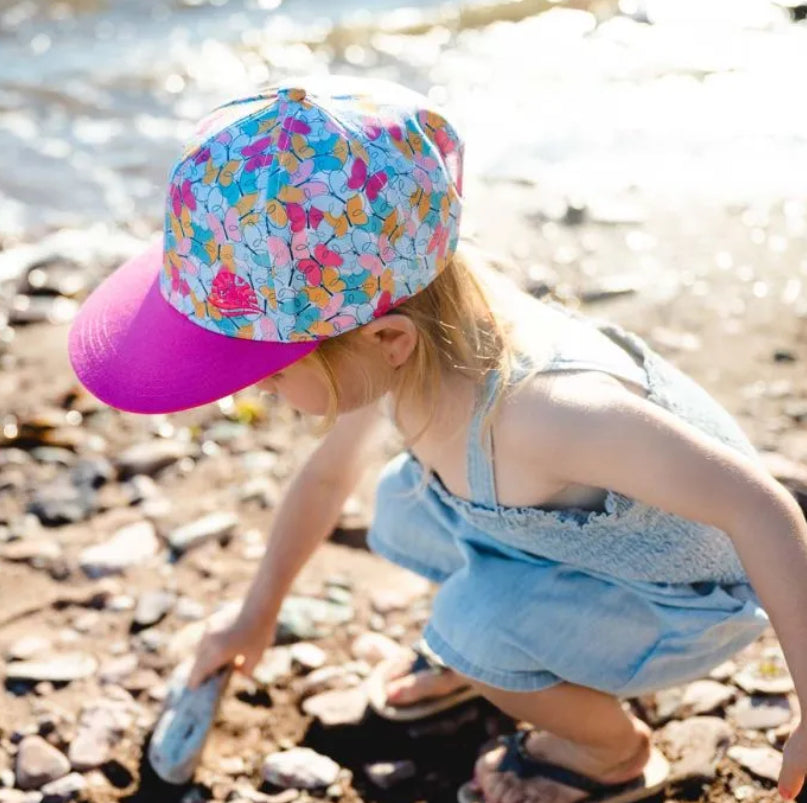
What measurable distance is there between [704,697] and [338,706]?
0.78m

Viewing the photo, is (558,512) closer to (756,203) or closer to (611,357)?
(611,357)

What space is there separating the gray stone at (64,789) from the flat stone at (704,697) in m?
1.24

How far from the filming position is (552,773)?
2441 millimetres

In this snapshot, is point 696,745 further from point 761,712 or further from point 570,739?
point 570,739

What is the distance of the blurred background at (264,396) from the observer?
271 cm

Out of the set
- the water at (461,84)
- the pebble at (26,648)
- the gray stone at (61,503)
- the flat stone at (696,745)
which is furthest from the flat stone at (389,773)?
the water at (461,84)

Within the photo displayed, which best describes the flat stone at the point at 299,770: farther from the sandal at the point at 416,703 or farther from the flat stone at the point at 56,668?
the flat stone at the point at 56,668

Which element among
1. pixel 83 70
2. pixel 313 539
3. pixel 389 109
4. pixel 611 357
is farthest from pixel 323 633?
pixel 83 70

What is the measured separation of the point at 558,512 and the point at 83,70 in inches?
236

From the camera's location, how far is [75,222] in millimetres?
5367

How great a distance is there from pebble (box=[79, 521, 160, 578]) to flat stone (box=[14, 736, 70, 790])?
23.9 inches

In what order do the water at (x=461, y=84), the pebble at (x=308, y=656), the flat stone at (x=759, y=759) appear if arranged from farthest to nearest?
the water at (x=461, y=84), the pebble at (x=308, y=656), the flat stone at (x=759, y=759)

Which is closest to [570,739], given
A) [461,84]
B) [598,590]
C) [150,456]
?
[598,590]

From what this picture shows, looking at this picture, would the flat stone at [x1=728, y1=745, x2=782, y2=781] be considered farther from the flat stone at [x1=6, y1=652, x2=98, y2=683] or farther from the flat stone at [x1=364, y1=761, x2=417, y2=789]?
the flat stone at [x1=6, y1=652, x2=98, y2=683]
